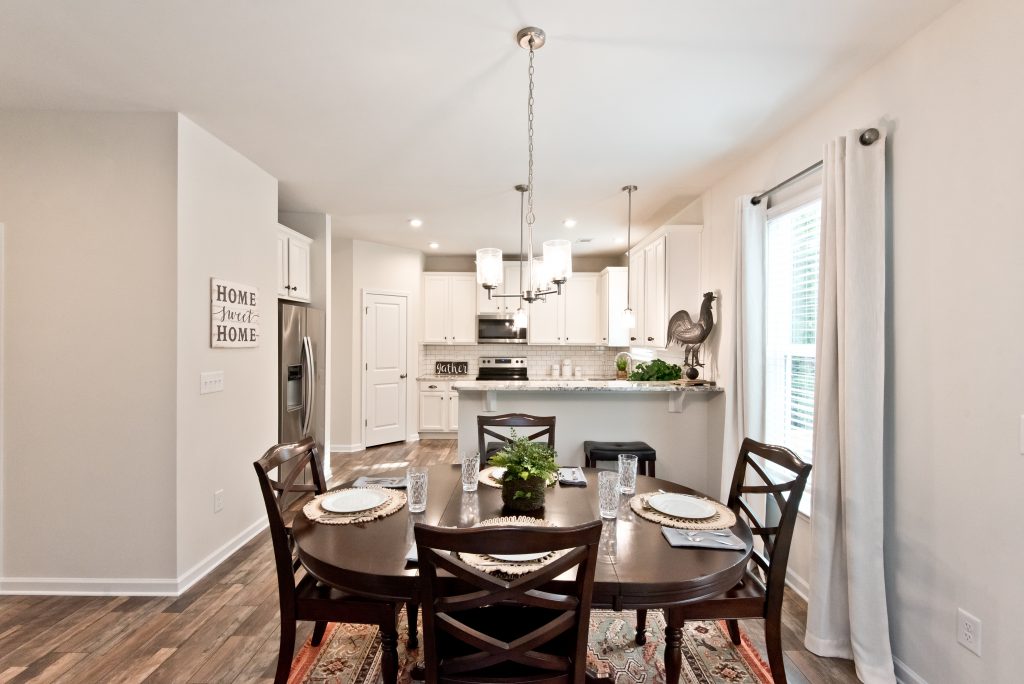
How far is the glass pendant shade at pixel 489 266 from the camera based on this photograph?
2768 mm

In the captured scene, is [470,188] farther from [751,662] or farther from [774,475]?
[751,662]

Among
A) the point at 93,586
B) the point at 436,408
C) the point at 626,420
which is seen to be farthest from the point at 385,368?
the point at 93,586

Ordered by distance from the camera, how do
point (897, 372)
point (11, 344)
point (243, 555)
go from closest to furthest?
1. point (897, 372)
2. point (11, 344)
3. point (243, 555)

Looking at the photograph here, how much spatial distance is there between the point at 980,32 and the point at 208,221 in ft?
12.3

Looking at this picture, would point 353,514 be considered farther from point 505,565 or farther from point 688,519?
point 688,519

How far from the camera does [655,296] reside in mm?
4262

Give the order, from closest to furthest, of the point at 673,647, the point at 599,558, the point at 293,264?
the point at 599,558 → the point at 673,647 → the point at 293,264

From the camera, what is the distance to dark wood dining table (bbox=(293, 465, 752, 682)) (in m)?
1.29

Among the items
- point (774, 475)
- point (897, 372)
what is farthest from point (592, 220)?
point (897, 372)

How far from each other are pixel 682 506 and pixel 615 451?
5.09ft

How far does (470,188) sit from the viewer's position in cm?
383

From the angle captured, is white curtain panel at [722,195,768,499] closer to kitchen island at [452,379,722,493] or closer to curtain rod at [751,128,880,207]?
curtain rod at [751,128,880,207]

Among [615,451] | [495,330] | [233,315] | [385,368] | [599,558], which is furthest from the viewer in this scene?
[495,330]

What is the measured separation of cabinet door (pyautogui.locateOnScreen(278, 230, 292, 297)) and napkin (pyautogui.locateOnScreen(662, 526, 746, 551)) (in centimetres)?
372
